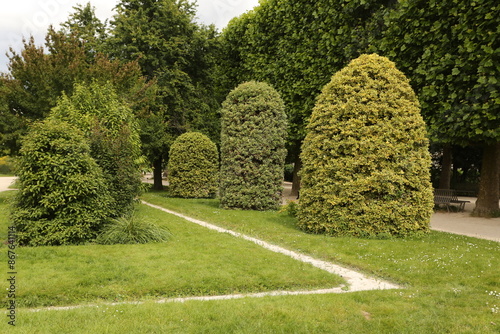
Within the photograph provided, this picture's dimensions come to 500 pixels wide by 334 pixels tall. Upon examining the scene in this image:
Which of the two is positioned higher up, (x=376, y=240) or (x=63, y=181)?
(x=63, y=181)

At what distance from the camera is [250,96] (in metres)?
13.6

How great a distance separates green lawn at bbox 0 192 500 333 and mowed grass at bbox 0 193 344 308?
0.7 inches

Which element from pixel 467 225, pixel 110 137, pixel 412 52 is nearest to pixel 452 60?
pixel 412 52

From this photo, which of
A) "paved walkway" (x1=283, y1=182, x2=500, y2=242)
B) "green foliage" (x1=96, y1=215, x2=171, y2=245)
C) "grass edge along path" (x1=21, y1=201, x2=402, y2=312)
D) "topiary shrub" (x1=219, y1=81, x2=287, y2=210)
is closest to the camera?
"grass edge along path" (x1=21, y1=201, x2=402, y2=312)

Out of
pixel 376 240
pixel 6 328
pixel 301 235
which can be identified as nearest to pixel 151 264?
pixel 6 328

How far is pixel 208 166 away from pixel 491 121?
458 inches

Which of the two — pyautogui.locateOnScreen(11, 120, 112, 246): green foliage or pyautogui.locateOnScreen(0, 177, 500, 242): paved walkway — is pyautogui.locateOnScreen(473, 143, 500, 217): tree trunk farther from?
pyautogui.locateOnScreen(11, 120, 112, 246): green foliage

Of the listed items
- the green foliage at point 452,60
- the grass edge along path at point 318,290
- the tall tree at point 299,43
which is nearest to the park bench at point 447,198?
the green foliage at point 452,60

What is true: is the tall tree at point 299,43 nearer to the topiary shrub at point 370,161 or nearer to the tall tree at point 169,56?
the tall tree at point 169,56

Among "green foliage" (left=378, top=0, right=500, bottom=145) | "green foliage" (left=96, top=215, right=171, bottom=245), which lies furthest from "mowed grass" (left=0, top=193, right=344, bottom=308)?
"green foliage" (left=378, top=0, right=500, bottom=145)

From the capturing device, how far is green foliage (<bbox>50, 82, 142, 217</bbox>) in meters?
9.47

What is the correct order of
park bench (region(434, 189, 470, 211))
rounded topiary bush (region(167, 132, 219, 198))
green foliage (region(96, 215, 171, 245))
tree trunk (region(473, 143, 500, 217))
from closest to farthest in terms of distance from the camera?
green foliage (region(96, 215, 171, 245))
tree trunk (region(473, 143, 500, 217))
park bench (region(434, 189, 470, 211))
rounded topiary bush (region(167, 132, 219, 198))

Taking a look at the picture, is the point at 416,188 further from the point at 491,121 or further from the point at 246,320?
the point at 246,320

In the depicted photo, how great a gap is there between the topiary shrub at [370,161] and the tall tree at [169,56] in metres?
11.7
